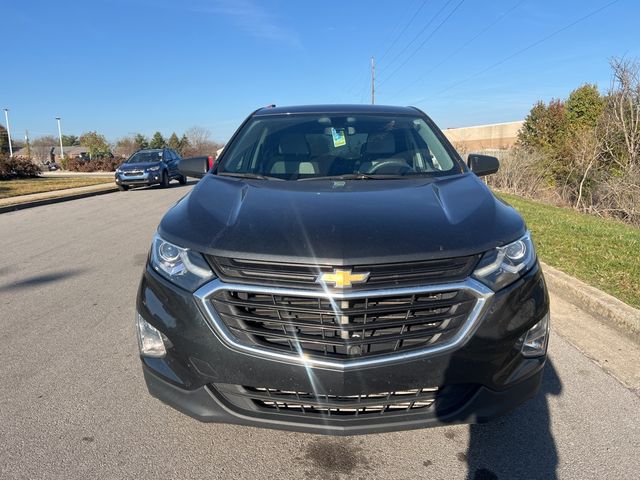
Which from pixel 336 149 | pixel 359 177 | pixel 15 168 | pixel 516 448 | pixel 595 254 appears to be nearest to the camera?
pixel 516 448

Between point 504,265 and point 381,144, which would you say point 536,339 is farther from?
point 381,144

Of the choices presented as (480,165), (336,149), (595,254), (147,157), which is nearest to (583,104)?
(147,157)

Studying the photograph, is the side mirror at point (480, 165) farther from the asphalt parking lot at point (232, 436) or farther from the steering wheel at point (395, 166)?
the asphalt parking lot at point (232, 436)

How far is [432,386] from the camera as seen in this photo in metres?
2.08

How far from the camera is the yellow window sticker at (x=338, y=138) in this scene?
3.73 metres

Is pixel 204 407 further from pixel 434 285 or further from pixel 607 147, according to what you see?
pixel 607 147

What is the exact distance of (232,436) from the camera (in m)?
2.60

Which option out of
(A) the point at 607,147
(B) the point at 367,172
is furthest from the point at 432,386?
(A) the point at 607,147

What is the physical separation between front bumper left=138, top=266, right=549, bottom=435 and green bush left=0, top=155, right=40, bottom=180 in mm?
27348

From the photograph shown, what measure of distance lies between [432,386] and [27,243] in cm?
811

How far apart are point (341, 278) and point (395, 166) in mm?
1632

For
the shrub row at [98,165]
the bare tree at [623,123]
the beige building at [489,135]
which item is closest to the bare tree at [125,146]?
the shrub row at [98,165]

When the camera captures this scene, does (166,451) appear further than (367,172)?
No

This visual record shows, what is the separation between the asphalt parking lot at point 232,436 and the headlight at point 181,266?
95cm
